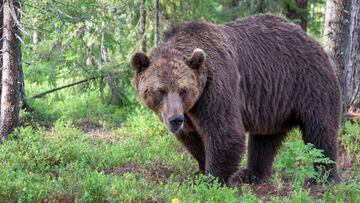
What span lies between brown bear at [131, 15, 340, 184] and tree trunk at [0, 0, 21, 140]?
208 cm

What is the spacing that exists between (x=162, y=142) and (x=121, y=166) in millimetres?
1510

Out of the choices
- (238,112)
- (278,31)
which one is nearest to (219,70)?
(238,112)

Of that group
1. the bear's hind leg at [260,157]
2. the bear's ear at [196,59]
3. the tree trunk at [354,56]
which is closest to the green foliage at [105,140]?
the bear's hind leg at [260,157]

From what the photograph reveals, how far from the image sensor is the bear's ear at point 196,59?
6.60m

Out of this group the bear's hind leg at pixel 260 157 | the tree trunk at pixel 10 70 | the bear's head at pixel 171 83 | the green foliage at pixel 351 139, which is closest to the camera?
the bear's head at pixel 171 83

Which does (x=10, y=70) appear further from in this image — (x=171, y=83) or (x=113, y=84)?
(x=113, y=84)

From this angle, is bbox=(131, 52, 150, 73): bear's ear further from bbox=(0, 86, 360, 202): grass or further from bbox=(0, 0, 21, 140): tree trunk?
bbox=(0, 0, 21, 140): tree trunk

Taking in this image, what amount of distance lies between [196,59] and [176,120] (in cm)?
73

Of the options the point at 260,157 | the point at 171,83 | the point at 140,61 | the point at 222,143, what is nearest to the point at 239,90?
the point at 222,143

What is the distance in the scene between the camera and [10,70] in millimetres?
8227

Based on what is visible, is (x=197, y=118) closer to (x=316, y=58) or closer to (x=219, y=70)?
(x=219, y=70)

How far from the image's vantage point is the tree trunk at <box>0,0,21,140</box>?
802 cm

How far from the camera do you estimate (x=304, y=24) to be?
635 inches

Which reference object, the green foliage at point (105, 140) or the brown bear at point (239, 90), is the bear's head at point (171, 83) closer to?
the brown bear at point (239, 90)
